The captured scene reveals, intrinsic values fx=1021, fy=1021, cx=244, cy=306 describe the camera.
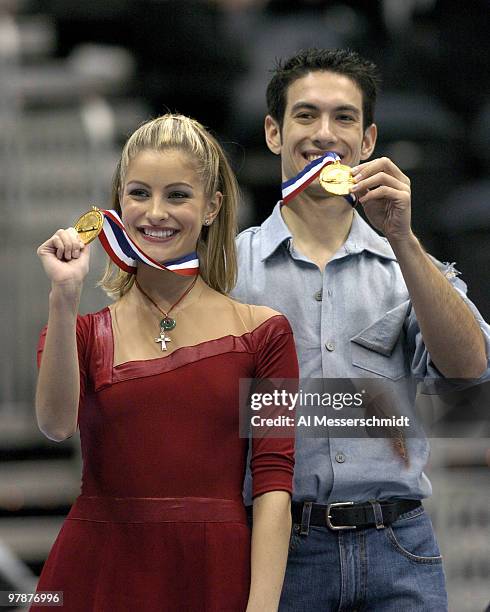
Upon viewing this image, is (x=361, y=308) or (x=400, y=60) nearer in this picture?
(x=361, y=308)

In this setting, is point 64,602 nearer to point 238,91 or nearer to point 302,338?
point 302,338

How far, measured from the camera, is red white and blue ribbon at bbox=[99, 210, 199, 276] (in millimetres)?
1710

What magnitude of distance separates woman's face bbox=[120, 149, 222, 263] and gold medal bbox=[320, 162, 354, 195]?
0.74 feet

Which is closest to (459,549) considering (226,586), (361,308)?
(361,308)

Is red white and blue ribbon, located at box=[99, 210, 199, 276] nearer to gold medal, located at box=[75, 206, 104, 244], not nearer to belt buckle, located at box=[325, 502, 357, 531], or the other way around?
gold medal, located at box=[75, 206, 104, 244]

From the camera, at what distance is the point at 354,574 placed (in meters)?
1.80

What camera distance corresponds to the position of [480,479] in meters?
2.45

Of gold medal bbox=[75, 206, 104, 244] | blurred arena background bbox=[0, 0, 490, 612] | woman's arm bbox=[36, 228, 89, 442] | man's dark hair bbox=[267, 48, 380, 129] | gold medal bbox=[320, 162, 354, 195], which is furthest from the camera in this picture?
blurred arena background bbox=[0, 0, 490, 612]

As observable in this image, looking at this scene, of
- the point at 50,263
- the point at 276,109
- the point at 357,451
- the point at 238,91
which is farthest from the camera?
the point at 238,91

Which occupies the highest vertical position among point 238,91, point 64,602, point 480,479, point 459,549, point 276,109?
point 238,91

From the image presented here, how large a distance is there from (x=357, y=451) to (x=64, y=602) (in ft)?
1.95

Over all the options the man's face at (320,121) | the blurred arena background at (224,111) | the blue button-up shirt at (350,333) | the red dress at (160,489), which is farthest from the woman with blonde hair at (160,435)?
the blurred arena background at (224,111)

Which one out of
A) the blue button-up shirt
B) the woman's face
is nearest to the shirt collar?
the blue button-up shirt

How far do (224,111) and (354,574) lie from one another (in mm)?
1082
